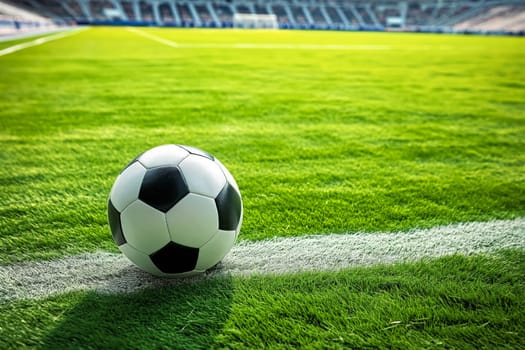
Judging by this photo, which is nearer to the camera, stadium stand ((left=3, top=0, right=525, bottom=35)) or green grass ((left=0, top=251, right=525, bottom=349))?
green grass ((left=0, top=251, right=525, bottom=349))

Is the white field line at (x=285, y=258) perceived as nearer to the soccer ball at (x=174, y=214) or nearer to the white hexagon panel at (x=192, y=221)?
the soccer ball at (x=174, y=214)

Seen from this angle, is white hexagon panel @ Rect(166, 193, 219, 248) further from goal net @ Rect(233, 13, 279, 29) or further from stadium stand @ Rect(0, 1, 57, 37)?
goal net @ Rect(233, 13, 279, 29)

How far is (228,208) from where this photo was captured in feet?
5.63

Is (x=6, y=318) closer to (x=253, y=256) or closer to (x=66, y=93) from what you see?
Result: (x=253, y=256)

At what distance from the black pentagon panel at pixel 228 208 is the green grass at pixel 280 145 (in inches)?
18.6

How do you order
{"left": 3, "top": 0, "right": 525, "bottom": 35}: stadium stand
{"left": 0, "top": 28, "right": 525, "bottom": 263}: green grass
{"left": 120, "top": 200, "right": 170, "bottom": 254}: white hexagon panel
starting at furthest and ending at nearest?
{"left": 3, "top": 0, "right": 525, "bottom": 35}: stadium stand
{"left": 0, "top": 28, "right": 525, "bottom": 263}: green grass
{"left": 120, "top": 200, "right": 170, "bottom": 254}: white hexagon panel

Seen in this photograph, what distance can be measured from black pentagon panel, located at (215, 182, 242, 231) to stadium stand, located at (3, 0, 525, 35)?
163ft

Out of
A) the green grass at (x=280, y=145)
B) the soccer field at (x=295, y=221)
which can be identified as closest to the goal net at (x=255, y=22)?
the green grass at (x=280, y=145)

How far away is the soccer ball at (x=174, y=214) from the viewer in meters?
1.60

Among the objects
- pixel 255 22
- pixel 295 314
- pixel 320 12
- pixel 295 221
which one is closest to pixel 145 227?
pixel 295 314

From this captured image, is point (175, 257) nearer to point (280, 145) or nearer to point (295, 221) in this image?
point (295, 221)

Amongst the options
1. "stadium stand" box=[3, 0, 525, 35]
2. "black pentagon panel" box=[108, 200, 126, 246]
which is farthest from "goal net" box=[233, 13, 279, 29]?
"black pentagon panel" box=[108, 200, 126, 246]

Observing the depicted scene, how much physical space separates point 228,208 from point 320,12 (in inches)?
2706

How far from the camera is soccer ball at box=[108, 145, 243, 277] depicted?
1.60 metres
